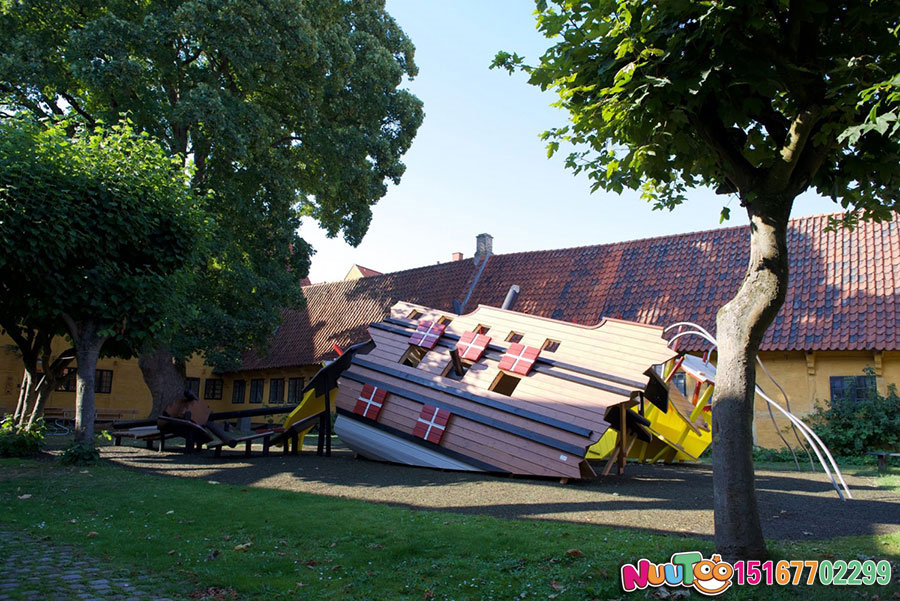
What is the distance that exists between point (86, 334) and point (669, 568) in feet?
37.1

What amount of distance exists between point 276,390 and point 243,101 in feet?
54.9

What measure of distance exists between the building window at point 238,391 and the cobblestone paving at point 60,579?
28364mm

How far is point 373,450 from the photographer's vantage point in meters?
12.4

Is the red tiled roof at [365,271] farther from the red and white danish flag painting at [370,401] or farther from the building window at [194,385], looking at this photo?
the red and white danish flag painting at [370,401]

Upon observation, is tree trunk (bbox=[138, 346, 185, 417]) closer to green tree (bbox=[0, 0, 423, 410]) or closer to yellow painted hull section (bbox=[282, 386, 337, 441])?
green tree (bbox=[0, 0, 423, 410])

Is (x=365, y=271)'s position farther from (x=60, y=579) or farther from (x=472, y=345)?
(x=60, y=579)

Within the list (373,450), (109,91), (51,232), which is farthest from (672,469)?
(109,91)

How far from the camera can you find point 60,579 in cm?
495

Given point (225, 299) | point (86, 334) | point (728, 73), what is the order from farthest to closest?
point (225, 299)
point (86, 334)
point (728, 73)

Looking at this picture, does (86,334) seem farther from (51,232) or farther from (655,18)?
(655,18)

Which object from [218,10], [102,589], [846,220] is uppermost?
[218,10]

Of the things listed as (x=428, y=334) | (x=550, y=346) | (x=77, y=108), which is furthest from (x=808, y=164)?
(x=77, y=108)

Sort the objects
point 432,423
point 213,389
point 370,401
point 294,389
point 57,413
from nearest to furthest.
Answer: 1. point 432,423
2. point 370,401
3. point 57,413
4. point 294,389
5. point 213,389

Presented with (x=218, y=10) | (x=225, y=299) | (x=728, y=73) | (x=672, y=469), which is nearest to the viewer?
(x=728, y=73)
